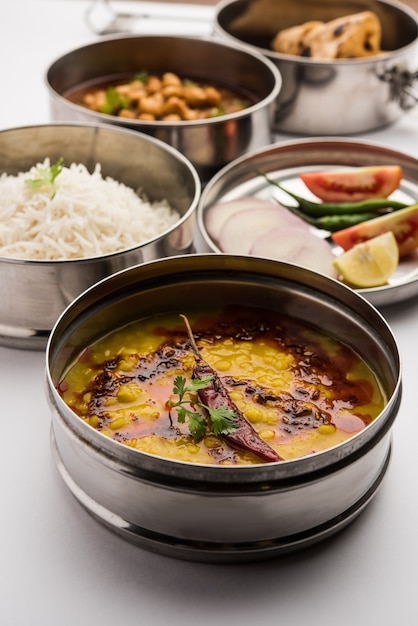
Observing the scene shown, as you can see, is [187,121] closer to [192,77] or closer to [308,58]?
[192,77]

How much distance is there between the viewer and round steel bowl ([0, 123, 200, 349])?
76.2 inches

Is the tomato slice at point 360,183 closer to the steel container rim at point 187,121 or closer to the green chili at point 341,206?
the green chili at point 341,206

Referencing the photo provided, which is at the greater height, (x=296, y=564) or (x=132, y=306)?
(x=132, y=306)

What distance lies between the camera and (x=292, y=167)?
2734mm

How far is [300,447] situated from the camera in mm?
1590

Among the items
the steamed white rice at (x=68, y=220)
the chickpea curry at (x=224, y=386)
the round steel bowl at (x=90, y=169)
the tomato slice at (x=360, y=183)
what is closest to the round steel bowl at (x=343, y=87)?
the tomato slice at (x=360, y=183)

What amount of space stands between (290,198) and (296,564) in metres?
1.35

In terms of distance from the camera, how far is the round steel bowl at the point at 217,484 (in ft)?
4.62

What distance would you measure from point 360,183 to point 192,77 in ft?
2.94

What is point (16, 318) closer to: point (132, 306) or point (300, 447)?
point (132, 306)

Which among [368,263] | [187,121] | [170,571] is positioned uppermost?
[187,121]

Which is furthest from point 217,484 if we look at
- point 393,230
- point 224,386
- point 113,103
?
→ point 113,103

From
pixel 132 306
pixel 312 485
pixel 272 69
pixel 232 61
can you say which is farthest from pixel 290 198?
pixel 312 485

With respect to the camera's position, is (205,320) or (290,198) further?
(290,198)
